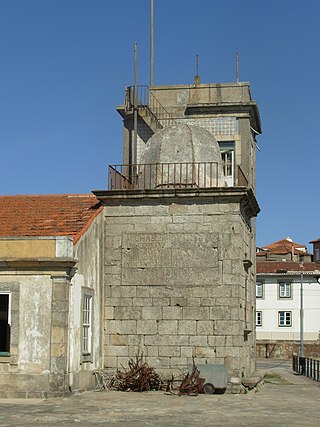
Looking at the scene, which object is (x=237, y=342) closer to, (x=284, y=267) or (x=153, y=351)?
(x=153, y=351)

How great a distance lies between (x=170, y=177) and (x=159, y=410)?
8335 mm

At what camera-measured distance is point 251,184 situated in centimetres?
2945

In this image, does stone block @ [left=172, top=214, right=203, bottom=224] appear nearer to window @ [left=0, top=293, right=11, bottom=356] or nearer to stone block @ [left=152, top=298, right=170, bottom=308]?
stone block @ [left=152, top=298, right=170, bottom=308]

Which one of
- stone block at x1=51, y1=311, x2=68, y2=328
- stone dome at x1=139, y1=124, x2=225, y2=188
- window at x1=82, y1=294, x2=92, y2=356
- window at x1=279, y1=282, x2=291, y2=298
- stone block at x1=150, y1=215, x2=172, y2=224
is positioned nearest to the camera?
stone block at x1=51, y1=311, x2=68, y2=328

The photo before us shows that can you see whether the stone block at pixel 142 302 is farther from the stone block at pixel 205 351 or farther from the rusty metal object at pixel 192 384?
the rusty metal object at pixel 192 384

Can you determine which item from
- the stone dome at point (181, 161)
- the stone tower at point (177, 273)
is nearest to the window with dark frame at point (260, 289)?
the stone dome at point (181, 161)

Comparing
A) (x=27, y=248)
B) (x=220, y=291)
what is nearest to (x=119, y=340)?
(x=220, y=291)

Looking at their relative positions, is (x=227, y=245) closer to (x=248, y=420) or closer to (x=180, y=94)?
(x=248, y=420)

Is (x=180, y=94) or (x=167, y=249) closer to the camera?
(x=167, y=249)

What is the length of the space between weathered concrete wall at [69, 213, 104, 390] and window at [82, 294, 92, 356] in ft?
0.56

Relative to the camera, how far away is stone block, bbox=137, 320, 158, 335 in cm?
1934

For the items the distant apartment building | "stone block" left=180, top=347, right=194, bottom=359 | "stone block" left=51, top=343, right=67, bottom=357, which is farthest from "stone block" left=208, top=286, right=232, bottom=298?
the distant apartment building

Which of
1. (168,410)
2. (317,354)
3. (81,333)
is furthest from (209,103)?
(317,354)

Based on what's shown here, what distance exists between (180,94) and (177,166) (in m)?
8.79
